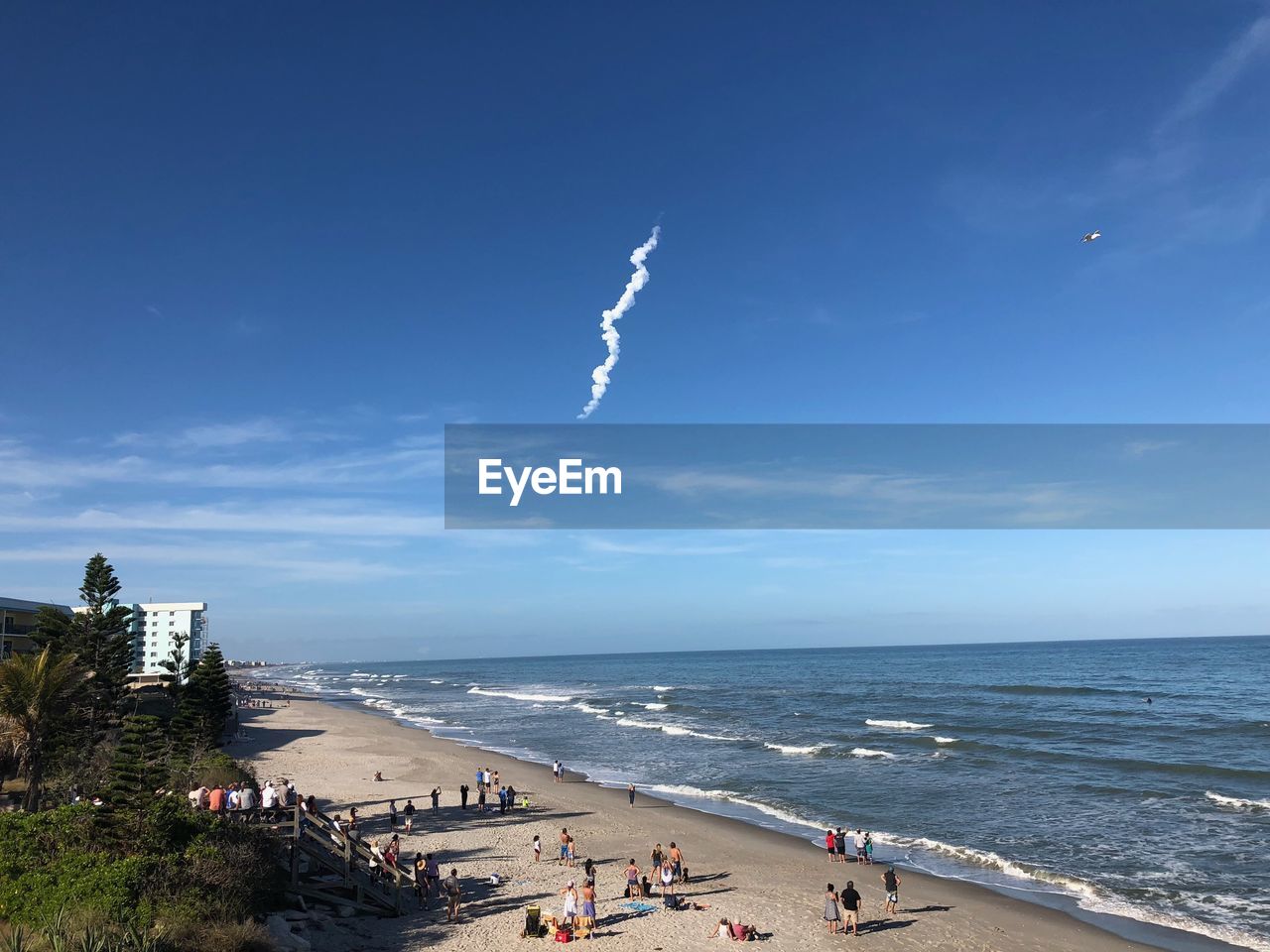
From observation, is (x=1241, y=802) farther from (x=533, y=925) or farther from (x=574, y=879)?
(x=533, y=925)

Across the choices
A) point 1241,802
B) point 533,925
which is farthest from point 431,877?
point 1241,802

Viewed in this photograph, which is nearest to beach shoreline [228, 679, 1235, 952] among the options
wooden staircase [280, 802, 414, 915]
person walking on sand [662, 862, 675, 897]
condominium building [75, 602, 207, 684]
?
person walking on sand [662, 862, 675, 897]

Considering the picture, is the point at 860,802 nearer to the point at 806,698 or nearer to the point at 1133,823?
the point at 1133,823

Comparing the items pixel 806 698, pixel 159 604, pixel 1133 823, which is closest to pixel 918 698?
pixel 806 698

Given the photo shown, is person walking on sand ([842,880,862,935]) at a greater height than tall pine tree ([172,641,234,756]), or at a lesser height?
lesser

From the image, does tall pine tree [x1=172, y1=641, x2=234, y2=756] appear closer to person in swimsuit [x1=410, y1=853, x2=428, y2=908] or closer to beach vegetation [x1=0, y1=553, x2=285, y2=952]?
beach vegetation [x1=0, y1=553, x2=285, y2=952]

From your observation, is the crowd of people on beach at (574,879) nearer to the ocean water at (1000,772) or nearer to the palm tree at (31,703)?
the palm tree at (31,703)

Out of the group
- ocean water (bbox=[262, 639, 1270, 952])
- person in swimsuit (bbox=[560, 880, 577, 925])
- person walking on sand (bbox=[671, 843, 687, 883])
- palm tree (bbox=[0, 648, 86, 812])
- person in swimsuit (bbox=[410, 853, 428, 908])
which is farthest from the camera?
ocean water (bbox=[262, 639, 1270, 952])
